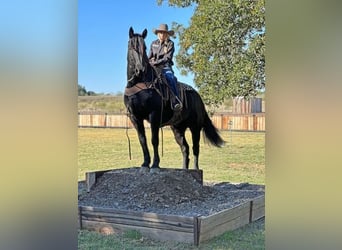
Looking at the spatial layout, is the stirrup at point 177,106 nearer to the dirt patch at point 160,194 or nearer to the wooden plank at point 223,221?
the dirt patch at point 160,194

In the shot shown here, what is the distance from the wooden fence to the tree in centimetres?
63

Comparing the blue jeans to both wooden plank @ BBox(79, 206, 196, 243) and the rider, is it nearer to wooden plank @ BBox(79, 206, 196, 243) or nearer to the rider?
the rider

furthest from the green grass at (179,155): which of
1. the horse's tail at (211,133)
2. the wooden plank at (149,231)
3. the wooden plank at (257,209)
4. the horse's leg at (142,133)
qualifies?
the wooden plank at (149,231)

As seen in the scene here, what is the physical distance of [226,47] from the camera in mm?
4719

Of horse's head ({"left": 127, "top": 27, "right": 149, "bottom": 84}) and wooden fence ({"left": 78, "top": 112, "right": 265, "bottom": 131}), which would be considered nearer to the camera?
horse's head ({"left": 127, "top": 27, "right": 149, "bottom": 84})

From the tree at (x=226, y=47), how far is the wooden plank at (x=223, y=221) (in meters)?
1.79

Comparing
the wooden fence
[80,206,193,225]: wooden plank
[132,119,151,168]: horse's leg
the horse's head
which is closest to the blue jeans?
the horse's head

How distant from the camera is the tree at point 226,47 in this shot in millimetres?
4352

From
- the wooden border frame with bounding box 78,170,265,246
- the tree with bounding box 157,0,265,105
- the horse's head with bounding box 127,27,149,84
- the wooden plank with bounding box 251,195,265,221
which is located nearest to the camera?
the wooden border frame with bounding box 78,170,265,246

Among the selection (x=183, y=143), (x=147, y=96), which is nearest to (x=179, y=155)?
(x=183, y=143)

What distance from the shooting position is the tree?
4352 mm
